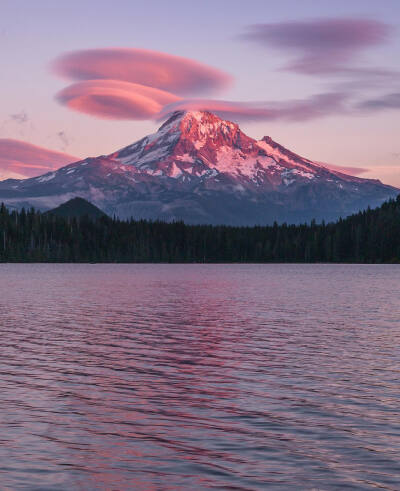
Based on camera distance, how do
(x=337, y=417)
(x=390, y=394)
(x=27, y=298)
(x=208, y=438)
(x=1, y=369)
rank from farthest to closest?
(x=27, y=298), (x=1, y=369), (x=390, y=394), (x=337, y=417), (x=208, y=438)

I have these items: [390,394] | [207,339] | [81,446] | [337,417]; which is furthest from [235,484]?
[207,339]

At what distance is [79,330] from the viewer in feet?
181

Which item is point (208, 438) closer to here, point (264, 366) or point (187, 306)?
point (264, 366)

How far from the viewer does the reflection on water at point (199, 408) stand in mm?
18828

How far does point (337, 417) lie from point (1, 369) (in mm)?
18532

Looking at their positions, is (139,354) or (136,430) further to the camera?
(139,354)

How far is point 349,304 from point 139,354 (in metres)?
52.3

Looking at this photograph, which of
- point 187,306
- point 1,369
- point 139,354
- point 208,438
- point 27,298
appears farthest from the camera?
point 27,298

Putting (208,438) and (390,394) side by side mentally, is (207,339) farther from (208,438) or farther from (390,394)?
(208,438)

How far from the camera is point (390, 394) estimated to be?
2914 cm

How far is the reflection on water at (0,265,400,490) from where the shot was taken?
1883 centimetres

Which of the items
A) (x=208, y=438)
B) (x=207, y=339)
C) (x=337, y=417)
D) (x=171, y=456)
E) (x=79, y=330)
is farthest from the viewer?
(x=79, y=330)

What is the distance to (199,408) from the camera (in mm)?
26891

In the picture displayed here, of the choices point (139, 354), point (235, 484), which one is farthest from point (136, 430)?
point (139, 354)
